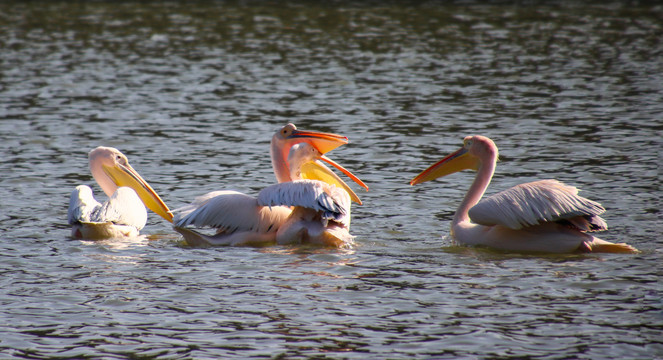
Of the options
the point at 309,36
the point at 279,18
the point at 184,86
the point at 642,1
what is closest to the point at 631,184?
the point at 184,86

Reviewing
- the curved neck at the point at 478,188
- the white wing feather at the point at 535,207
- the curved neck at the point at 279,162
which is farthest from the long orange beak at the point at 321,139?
the white wing feather at the point at 535,207

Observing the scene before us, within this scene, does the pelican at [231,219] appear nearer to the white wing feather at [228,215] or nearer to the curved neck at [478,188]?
the white wing feather at [228,215]

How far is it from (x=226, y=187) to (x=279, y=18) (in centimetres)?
1413

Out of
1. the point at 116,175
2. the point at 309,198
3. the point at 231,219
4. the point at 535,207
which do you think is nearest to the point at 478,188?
the point at 535,207

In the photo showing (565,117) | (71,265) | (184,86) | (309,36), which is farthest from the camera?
(309,36)

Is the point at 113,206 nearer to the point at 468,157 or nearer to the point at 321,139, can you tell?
the point at 321,139

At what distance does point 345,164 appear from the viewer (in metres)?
9.95

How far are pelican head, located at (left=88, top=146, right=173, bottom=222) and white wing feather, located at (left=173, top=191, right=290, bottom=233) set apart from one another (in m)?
0.87

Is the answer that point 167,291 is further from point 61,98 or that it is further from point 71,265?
point 61,98

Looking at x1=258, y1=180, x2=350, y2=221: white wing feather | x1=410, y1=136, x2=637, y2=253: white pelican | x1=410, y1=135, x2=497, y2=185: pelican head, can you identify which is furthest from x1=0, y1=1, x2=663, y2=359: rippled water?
x1=410, y1=135, x2=497, y2=185: pelican head

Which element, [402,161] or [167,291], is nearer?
[167,291]

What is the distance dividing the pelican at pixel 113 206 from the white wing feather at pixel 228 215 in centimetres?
31

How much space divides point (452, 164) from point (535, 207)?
1307mm

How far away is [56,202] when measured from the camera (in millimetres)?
8406
